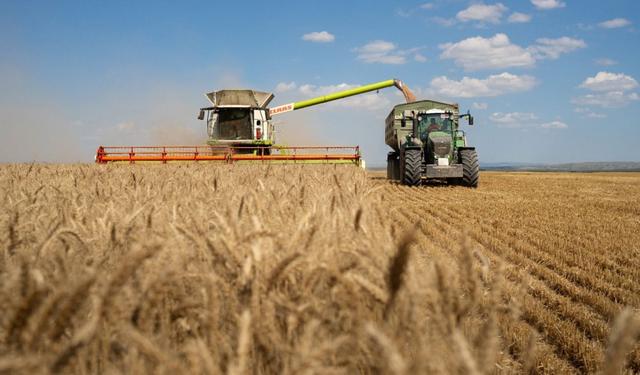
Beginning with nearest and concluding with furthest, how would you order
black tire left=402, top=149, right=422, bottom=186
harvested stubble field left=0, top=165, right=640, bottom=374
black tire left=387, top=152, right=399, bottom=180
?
harvested stubble field left=0, top=165, right=640, bottom=374 → black tire left=402, top=149, right=422, bottom=186 → black tire left=387, top=152, right=399, bottom=180

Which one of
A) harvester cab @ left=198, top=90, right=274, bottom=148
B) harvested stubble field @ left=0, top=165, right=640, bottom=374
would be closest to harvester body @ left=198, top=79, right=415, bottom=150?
harvester cab @ left=198, top=90, right=274, bottom=148

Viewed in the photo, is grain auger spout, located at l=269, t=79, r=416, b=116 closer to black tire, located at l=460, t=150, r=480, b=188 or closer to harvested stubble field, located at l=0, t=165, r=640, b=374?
black tire, located at l=460, t=150, r=480, b=188

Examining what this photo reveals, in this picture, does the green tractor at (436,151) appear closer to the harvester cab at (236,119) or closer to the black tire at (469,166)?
the black tire at (469,166)

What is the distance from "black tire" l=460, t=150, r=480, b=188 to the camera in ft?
54.3

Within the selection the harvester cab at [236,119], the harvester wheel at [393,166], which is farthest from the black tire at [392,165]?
the harvester cab at [236,119]

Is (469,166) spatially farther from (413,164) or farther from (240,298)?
(240,298)

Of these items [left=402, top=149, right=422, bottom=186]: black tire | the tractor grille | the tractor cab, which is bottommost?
[left=402, top=149, right=422, bottom=186]: black tire

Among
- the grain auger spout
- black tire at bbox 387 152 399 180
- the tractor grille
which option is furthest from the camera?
the grain auger spout

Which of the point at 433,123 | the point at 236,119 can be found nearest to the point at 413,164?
the point at 433,123

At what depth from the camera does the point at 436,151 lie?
1684 centimetres

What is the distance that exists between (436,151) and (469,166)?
1.21m

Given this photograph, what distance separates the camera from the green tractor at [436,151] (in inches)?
652

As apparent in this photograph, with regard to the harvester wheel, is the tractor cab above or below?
above

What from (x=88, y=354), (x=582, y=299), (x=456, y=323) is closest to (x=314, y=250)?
(x=456, y=323)
